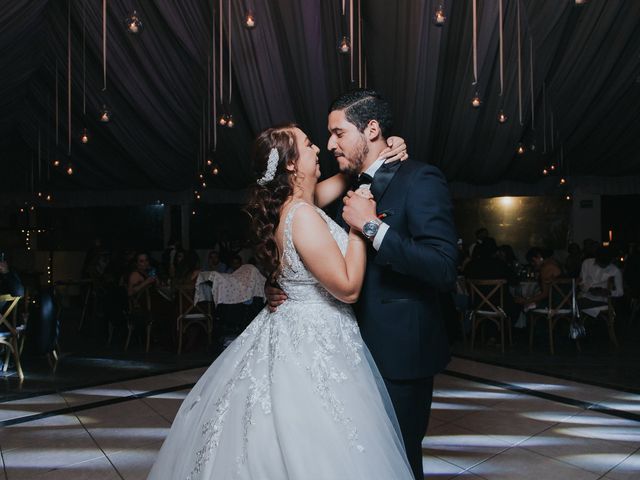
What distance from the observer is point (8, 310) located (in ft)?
14.6

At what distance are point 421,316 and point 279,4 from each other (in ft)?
14.4

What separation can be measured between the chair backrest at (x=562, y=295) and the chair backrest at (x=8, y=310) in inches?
201

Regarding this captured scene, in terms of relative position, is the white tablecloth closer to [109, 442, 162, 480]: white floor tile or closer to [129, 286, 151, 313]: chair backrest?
[129, 286, 151, 313]: chair backrest

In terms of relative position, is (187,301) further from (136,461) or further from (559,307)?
(559,307)

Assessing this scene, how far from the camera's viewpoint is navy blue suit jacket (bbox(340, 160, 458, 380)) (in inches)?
57.1

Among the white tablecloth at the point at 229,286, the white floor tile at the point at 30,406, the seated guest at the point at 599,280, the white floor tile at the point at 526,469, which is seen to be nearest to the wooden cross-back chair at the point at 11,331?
the white floor tile at the point at 30,406

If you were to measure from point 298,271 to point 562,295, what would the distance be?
4582mm

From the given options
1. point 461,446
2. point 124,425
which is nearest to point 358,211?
point 461,446

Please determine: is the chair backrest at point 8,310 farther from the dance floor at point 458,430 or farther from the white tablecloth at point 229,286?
the white tablecloth at point 229,286

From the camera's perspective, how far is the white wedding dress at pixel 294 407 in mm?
1440

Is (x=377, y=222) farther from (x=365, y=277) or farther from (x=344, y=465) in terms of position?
(x=344, y=465)

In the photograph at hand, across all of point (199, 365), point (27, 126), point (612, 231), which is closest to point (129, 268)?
point (199, 365)

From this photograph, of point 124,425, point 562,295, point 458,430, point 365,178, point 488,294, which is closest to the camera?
point 365,178

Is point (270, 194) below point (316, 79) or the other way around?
below
